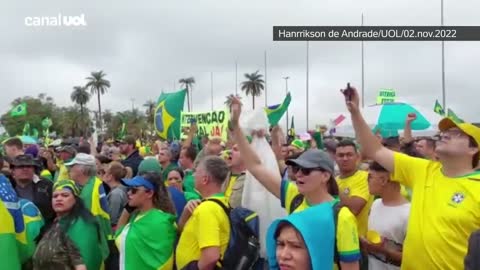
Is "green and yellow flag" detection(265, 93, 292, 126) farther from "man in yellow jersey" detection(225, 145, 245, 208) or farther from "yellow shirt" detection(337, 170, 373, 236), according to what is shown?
"yellow shirt" detection(337, 170, 373, 236)

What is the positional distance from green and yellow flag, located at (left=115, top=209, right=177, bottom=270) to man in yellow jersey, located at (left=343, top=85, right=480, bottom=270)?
1.71 m

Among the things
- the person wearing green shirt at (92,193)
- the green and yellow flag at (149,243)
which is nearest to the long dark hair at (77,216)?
the person wearing green shirt at (92,193)

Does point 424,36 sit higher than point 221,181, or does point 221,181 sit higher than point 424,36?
point 424,36

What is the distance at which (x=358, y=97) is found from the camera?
13.6 ft

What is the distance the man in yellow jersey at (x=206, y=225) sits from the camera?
4031 millimetres

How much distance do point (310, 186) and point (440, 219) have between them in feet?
2.55

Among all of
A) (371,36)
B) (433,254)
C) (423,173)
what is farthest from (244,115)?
(371,36)

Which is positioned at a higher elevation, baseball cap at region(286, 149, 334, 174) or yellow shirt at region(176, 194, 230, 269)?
baseball cap at region(286, 149, 334, 174)

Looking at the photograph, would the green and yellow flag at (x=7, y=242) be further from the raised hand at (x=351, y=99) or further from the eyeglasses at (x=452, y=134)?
the eyeglasses at (x=452, y=134)

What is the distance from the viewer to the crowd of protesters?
10.6 feet

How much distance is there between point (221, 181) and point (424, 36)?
51.8 feet

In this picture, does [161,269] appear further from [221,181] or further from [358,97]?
[358,97]

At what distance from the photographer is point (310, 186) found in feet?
12.1

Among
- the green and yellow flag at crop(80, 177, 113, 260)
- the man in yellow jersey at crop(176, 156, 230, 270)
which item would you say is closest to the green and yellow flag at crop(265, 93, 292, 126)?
the green and yellow flag at crop(80, 177, 113, 260)
